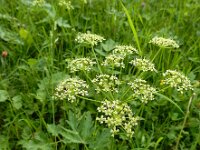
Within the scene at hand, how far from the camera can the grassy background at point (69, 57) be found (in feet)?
6.93

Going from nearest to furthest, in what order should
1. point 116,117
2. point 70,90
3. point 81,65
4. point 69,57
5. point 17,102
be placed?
point 116,117, point 70,90, point 81,65, point 17,102, point 69,57

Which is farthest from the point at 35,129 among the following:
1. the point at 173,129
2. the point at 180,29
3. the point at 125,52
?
the point at 180,29

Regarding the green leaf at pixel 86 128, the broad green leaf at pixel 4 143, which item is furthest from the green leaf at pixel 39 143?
the green leaf at pixel 86 128

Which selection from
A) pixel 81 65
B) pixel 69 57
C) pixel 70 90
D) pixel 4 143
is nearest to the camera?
pixel 70 90

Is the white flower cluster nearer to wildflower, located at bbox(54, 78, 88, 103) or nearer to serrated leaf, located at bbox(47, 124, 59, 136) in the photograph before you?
wildflower, located at bbox(54, 78, 88, 103)

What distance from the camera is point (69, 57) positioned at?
8.60 feet

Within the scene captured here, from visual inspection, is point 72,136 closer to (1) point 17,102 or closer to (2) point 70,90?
(2) point 70,90

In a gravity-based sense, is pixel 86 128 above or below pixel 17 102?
above

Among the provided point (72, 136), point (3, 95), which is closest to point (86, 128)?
point (72, 136)

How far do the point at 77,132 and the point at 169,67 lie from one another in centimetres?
111

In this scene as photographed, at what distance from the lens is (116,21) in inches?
114

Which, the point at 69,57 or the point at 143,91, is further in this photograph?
the point at 69,57

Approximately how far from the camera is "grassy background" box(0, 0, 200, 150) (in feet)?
6.93

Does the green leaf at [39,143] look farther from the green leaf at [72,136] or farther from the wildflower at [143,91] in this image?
the wildflower at [143,91]
